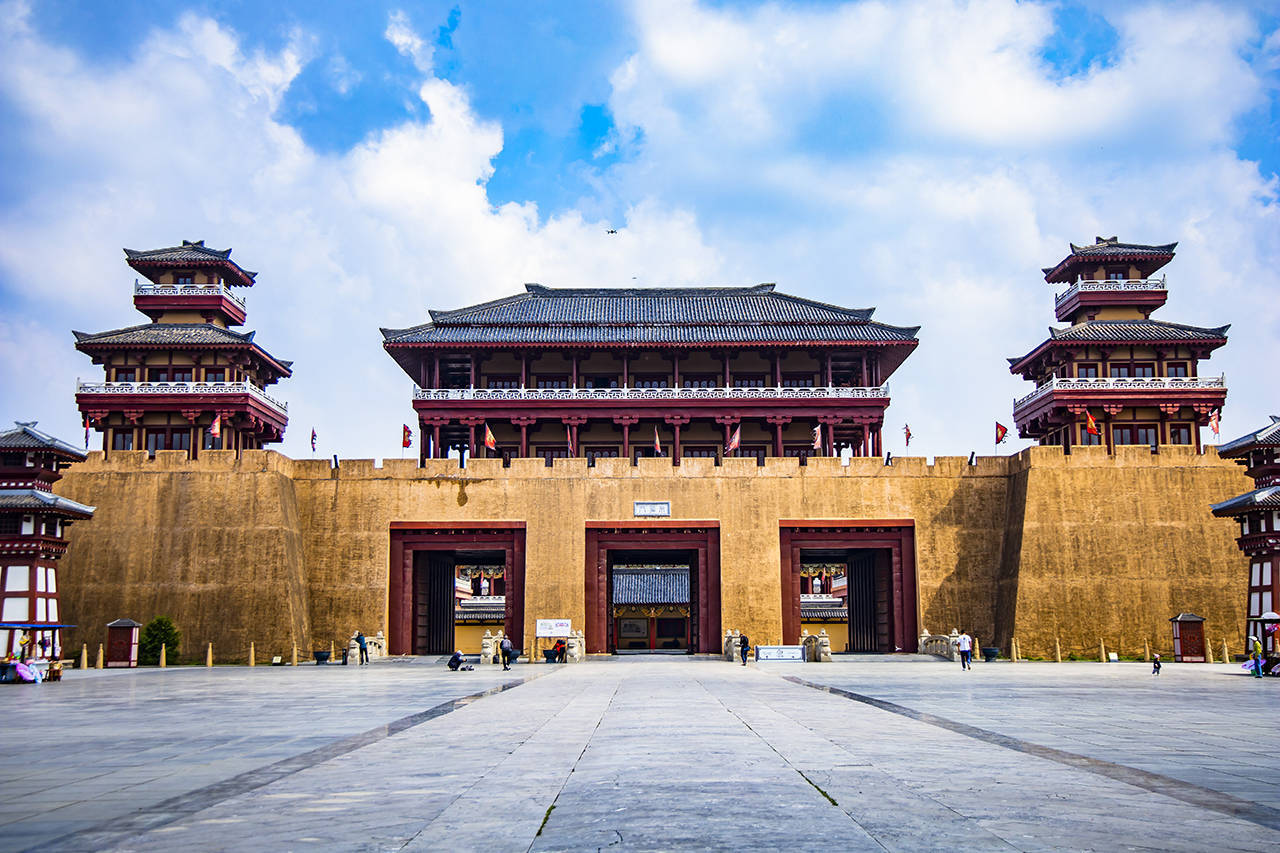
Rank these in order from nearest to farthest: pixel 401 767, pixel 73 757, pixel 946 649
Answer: pixel 401 767 < pixel 73 757 < pixel 946 649

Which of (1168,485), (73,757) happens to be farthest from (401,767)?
(1168,485)

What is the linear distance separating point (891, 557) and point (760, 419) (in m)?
11.6

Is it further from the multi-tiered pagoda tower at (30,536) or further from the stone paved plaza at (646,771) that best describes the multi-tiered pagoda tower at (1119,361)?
the multi-tiered pagoda tower at (30,536)

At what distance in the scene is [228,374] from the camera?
50.9 meters

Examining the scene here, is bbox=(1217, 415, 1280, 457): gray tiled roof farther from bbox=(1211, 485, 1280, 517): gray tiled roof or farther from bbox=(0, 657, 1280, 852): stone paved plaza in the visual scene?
bbox=(0, 657, 1280, 852): stone paved plaza

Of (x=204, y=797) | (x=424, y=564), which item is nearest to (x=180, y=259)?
(x=424, y=564)

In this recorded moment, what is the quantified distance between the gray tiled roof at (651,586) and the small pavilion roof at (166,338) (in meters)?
21.9

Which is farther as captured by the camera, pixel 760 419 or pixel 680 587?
pixel 680 587

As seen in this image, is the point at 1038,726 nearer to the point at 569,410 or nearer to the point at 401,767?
the point at 401,767

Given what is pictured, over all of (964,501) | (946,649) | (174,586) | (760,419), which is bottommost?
(946,649)

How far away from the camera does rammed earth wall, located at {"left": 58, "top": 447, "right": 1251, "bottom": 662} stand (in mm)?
40281

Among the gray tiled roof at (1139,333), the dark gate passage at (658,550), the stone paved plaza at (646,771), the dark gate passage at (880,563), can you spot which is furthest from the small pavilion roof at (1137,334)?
the stone paved plaza at (646,771)

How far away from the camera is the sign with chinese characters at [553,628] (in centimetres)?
4153

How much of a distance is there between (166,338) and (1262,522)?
4494cm
